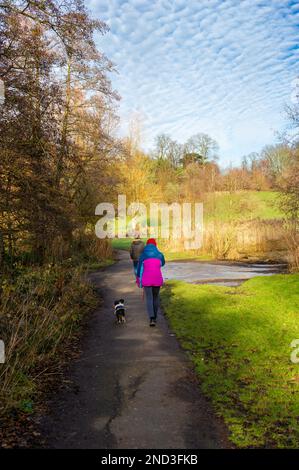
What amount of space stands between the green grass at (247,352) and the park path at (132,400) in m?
0.29

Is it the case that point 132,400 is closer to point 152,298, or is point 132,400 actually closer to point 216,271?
point 152,298

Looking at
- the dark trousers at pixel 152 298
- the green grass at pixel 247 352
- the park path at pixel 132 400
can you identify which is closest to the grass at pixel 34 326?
the park path at pixel 132 400

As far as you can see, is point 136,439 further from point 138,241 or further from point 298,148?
point 298,148

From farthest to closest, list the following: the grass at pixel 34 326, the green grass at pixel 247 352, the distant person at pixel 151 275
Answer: the distant person at pixel 151 275 < the grass at pixel 34 326 < the green grass at pixel 247 352

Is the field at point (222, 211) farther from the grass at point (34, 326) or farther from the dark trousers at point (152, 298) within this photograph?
the dark trousers at point (152, 298)

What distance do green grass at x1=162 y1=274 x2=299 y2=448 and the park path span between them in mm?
291

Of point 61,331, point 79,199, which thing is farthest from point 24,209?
point 79,199

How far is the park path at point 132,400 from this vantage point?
4.44 meters

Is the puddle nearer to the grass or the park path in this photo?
the grass

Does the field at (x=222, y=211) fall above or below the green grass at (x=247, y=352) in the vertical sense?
above

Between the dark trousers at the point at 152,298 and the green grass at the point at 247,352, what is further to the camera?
the dark trousers at the point at 152,298

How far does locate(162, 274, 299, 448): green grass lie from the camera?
4777 mm

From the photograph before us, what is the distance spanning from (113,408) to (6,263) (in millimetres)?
5249

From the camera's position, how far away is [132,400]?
17.9 feet
